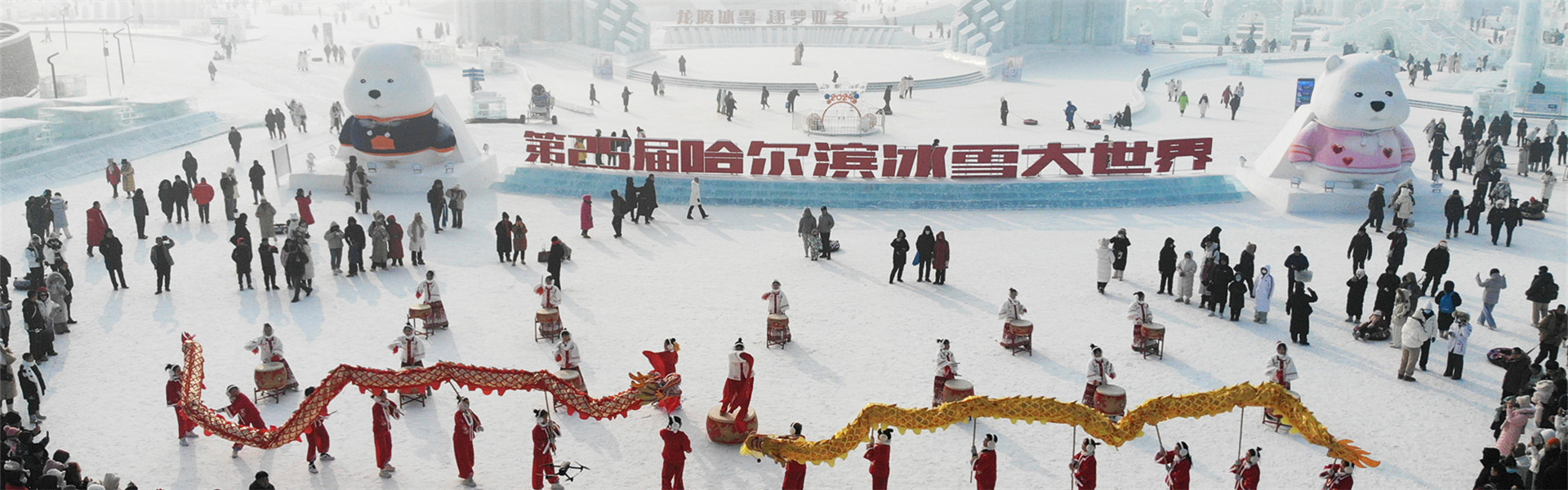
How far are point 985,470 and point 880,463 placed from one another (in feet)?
3.22

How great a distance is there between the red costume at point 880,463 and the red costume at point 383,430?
477cm

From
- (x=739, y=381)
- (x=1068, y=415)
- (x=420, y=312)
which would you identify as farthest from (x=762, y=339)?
(x=1068, y=415)

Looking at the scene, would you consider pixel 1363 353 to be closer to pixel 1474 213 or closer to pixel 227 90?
pixel 1474 213

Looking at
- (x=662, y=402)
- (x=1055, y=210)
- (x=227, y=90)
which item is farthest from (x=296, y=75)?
(x=662, y=402)

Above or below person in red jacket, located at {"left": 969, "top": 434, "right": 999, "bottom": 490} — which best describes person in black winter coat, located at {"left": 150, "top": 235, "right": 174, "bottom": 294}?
above

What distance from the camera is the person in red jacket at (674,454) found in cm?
1117

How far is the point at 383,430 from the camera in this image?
11.6m

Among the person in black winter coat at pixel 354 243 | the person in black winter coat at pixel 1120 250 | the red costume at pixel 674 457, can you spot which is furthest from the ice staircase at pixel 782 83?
the red costume at pixel 674 457

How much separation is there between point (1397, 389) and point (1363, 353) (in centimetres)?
132

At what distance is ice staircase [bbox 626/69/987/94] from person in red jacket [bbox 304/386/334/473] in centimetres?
3234

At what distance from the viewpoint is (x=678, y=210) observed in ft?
77.8

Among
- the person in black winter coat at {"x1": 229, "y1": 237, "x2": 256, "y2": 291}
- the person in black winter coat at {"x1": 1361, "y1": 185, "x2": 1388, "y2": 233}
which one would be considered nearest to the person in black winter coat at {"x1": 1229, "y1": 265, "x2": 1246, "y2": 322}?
the person in black winter coat at {"x1": 1361, "y1": 185, "x2": 1388, "y2": 233}

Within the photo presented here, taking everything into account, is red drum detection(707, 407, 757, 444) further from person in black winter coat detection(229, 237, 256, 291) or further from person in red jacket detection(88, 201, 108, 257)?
person in red jacket detection(88, 201, 108, 257)

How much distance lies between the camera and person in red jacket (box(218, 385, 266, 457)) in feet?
39.9
